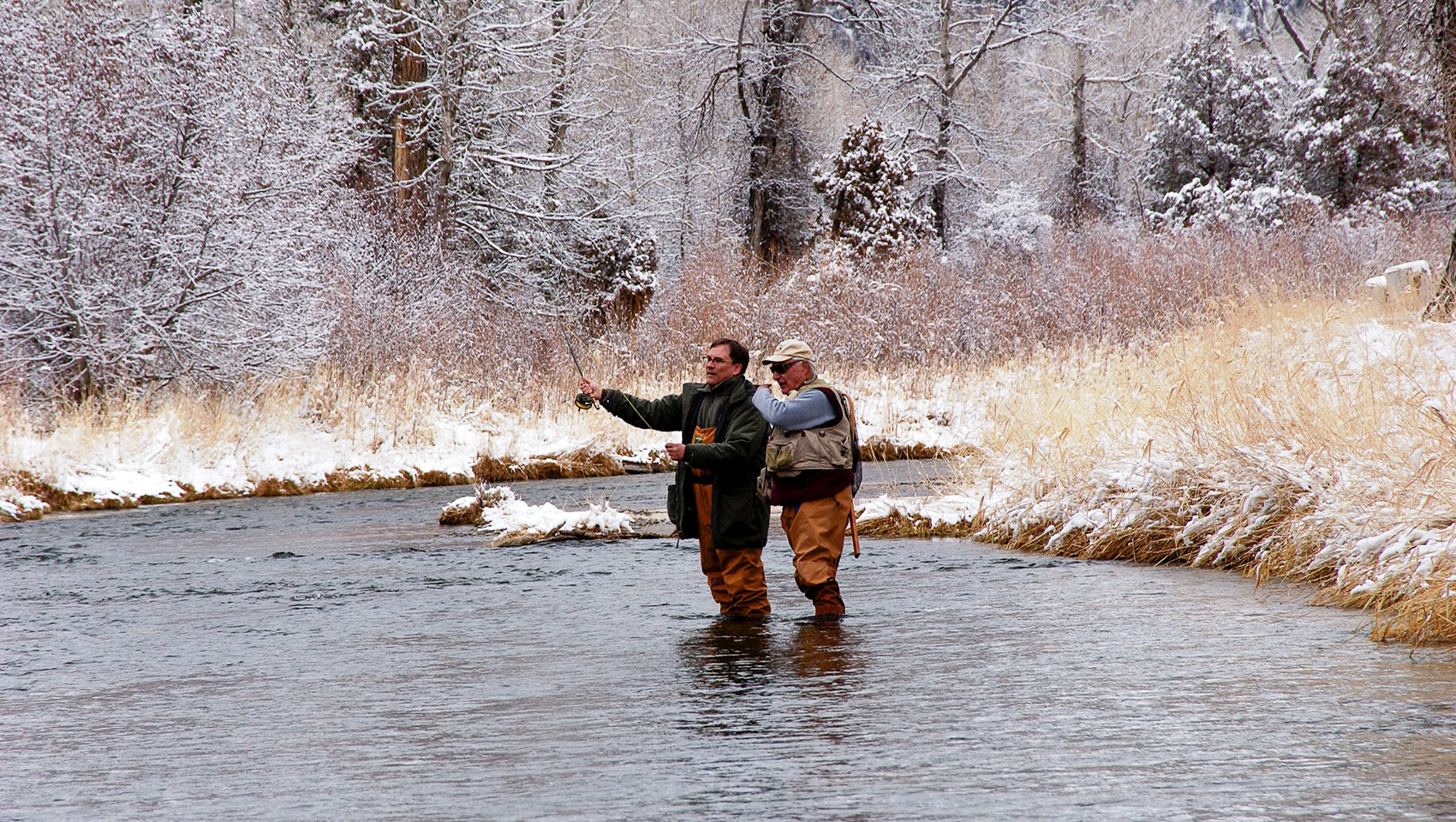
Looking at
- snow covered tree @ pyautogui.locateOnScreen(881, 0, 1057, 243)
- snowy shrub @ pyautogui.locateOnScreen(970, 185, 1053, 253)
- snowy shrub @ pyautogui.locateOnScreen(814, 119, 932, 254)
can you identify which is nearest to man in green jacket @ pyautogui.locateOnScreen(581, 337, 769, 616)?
snowy shrub @ pyautogui.locateOnScreen(814, 119, 932, 254)

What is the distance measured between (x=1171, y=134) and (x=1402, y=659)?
32.0 metres

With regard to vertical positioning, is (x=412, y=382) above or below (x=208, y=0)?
below

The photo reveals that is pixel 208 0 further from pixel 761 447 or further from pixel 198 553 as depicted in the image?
pixel 761 447

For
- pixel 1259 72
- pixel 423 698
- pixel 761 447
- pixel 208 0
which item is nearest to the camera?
pixel 423 698

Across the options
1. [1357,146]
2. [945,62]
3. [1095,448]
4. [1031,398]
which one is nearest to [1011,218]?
[945,62]

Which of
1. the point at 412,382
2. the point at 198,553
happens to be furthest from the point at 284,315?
the point at 198,553

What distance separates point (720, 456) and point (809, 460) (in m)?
0.52

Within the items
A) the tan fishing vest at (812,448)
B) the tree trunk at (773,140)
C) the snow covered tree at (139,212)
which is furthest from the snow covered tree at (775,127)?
the tan fishing vest at (812,448)

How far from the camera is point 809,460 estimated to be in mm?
7824

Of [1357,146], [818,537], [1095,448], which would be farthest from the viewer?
[1357,146]

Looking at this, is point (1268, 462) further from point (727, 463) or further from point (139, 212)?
point (139, 212)

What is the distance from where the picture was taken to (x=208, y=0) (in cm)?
3127

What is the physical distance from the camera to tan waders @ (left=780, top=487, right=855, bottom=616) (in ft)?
26.2

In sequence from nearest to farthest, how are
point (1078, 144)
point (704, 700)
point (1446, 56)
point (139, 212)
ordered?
1. point (704, 700)
2. point (1446, 56)
3. point (139, 212)
4. point (1078, 144)
